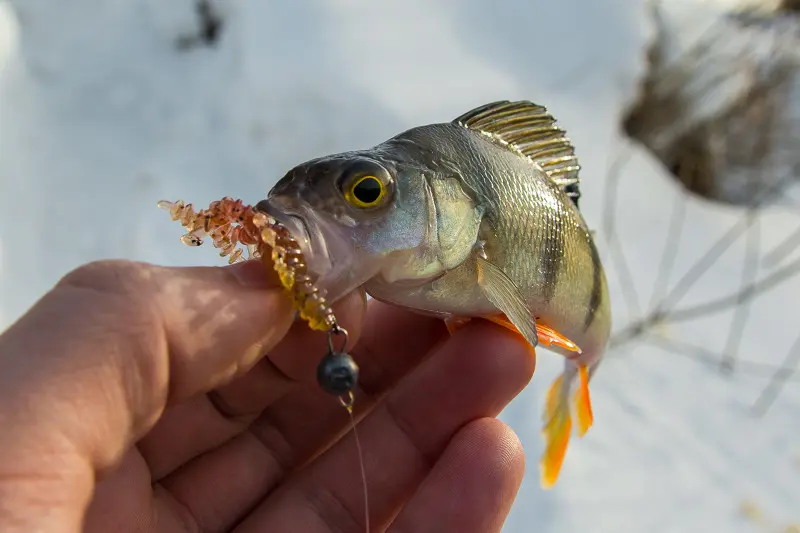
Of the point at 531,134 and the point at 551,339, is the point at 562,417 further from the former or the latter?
the point at 531,134

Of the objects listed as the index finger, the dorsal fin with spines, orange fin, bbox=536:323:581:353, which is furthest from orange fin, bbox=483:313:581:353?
the index finger

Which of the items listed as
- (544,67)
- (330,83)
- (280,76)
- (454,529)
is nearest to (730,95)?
(544,67)

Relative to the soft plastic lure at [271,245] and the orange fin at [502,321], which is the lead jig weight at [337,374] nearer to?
the soft plastic lure at [271,245]

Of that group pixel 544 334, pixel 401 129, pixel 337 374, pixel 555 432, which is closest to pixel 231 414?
pixel 337 374

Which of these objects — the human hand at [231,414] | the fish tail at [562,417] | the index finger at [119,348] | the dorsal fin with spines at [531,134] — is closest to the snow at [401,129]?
the fish tail at [562,417]

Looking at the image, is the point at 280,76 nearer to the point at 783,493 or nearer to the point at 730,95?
the point at 730,95

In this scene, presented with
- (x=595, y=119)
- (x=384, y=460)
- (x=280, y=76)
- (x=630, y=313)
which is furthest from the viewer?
(x=595, y=119)

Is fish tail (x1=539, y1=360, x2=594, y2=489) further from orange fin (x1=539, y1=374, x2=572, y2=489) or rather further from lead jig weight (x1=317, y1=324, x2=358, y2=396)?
lead jig weight (x1=317, y1=324, x2=358, y2=396)

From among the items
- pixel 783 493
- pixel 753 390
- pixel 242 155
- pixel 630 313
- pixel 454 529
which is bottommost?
pixel 783 493
